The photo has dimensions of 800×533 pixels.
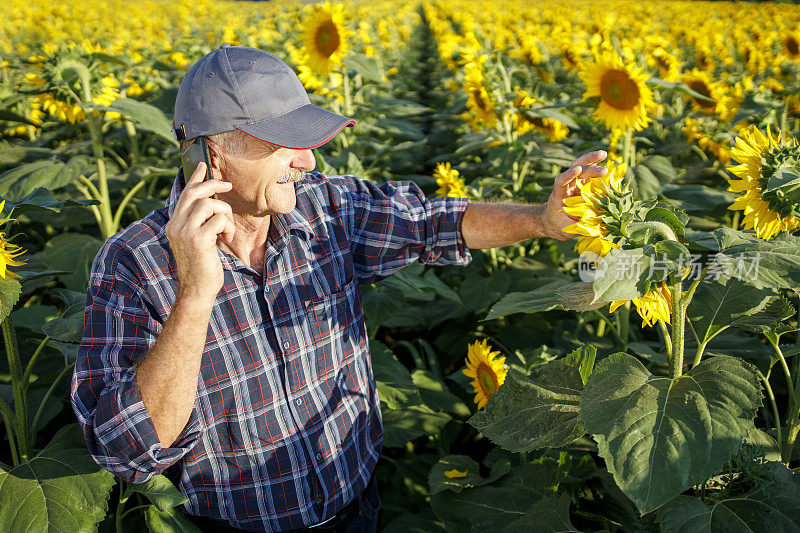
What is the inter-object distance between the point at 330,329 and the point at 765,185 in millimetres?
1282

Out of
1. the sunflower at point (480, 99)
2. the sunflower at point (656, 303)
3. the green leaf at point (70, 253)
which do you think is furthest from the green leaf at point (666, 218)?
the sunflower at point (480, 99)

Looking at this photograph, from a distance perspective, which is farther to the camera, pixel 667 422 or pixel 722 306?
pixel 722 306

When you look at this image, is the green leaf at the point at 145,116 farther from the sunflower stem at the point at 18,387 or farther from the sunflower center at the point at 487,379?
the sunflower center at the point at 487,379

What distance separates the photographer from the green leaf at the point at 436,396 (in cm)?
277

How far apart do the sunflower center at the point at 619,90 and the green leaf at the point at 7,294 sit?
2934mm

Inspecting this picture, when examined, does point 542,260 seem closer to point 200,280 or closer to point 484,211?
point 484,211

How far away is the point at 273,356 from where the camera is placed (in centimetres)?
179

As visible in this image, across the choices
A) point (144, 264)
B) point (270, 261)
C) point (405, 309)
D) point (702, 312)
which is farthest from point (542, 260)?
point (144, 264)

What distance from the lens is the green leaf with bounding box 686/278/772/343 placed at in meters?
1.62

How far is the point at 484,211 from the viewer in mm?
2064

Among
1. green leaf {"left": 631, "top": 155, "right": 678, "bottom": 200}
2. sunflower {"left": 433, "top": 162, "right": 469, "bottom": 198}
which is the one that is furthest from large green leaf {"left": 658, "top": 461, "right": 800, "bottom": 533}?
sunflower {"left": 433, "top": 162, "right": 469, "bottom": 198}

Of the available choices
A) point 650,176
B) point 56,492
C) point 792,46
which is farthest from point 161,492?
point 792,46

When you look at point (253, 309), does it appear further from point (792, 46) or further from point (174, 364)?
point (792, 46)

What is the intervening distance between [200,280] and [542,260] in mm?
2446
